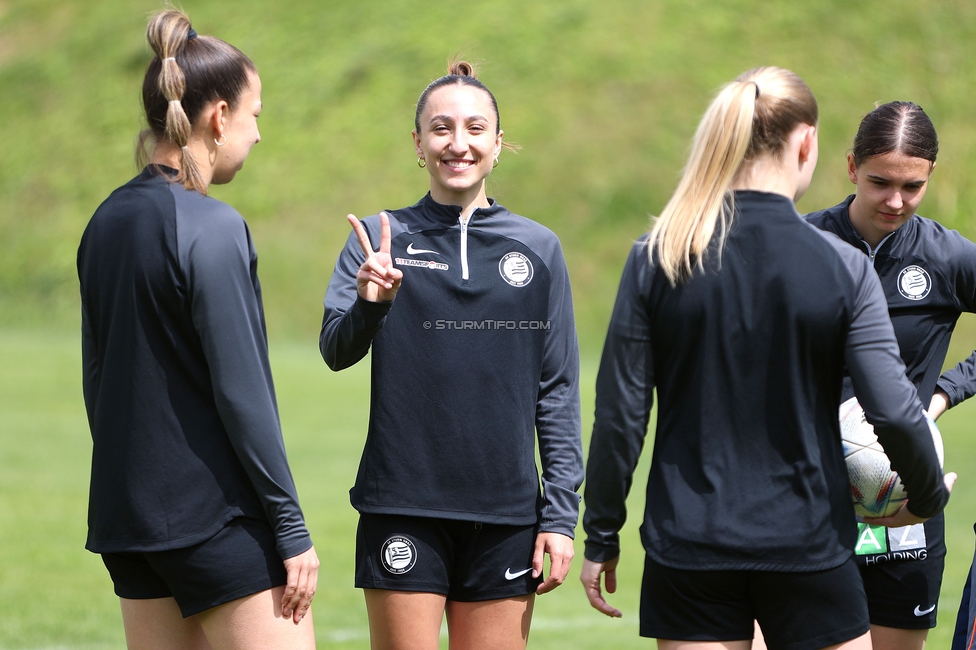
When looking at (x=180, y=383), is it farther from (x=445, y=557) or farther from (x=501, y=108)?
(x=501, y=108)

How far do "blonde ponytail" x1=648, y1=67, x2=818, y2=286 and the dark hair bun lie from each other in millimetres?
1102

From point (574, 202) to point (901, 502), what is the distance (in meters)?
19.2

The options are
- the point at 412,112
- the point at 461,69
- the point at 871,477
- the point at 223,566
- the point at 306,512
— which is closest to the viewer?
the point at 223,566

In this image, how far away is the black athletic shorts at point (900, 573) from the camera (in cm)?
354

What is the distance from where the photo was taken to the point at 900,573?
3.54m

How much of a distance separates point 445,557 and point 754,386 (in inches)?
43.4

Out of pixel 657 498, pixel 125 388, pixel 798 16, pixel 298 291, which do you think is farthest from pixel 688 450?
pixel 798 16

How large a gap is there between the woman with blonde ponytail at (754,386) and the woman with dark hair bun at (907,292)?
1044 millimetres

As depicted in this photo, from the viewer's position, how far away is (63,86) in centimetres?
2689

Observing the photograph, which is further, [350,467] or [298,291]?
[298,291]

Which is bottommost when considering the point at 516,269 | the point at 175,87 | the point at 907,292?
the point at 907,292

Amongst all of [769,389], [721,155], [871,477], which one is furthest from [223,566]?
[871,477]

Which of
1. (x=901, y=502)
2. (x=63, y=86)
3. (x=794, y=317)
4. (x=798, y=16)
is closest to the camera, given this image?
(x=794, y=317)

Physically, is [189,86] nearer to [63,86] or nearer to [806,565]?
[806,565]
